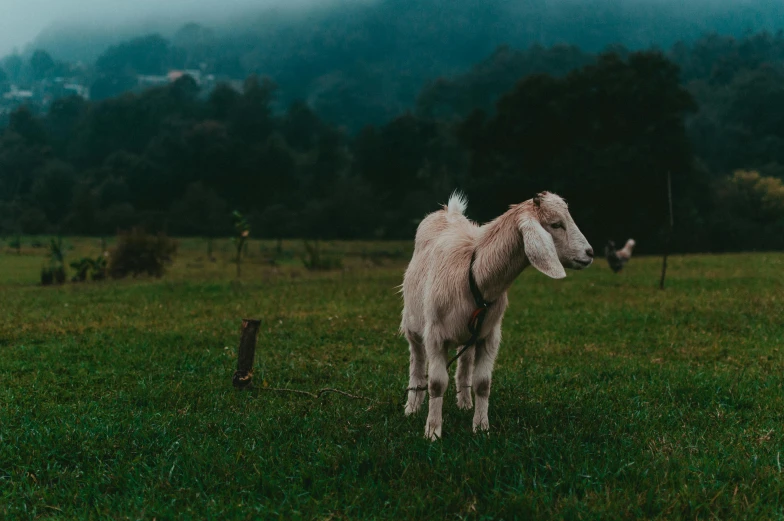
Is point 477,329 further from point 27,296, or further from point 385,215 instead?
point 385,215

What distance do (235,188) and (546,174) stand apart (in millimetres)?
40749

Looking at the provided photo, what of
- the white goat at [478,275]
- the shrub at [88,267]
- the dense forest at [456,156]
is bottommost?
the shrub at [88,267]

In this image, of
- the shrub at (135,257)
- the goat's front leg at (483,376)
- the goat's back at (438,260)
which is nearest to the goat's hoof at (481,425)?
the goat's front leg at (483,376)

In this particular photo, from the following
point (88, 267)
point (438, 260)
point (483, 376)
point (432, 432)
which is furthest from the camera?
point (88, 267)

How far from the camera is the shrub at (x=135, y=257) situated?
22406mm

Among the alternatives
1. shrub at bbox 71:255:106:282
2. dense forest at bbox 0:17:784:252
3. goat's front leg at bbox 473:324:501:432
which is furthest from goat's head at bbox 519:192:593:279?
dense forest at bbox 0:17:784:252

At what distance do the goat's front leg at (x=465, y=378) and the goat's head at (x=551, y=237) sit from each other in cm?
156

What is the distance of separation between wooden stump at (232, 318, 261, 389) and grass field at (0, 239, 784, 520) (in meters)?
0.18

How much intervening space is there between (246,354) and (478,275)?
110 inches

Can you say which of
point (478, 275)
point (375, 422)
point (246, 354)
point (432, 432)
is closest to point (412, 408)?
point (375, 422)

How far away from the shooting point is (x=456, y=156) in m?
69.5

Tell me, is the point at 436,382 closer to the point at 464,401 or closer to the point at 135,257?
the point at 464,401

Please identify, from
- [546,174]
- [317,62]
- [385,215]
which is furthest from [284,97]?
[546,174]

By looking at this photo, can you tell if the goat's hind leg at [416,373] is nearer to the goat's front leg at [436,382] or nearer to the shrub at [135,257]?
the goat's front leg at [436,382]
